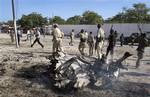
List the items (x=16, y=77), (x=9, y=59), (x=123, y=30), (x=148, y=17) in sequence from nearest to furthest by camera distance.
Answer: (x=16, y=77) → (x=9, y=59) → (x=123, y=30) → (x=148, y=17)

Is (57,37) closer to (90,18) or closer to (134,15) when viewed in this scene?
(134,15)

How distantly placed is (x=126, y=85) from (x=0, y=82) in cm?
435

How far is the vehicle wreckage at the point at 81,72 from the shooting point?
470 inches

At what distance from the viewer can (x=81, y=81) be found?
39.1ft

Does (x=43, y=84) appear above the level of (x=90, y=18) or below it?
above

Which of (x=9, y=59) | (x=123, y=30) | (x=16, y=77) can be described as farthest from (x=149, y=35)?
(x=16, y=77)

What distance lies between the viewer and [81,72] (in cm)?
1235

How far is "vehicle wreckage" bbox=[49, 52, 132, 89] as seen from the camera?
11.9 meters

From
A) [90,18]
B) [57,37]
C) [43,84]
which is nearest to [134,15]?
[90,18]

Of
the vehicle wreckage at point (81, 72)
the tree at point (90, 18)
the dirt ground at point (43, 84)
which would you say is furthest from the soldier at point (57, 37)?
the tree at point (90, 18)

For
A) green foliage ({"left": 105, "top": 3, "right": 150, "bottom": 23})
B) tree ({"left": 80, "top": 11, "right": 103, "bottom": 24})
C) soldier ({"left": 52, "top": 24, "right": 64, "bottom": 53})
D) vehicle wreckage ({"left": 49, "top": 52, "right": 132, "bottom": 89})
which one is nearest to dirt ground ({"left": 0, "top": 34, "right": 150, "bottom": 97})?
vehicle wreckage ({"left": 49, "top": 52, "right": 132, "bottom": 89})

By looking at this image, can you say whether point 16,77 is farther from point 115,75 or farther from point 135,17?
point 135,17

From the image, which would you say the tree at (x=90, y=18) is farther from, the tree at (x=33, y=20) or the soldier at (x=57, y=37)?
the soldier at (x=57, y=37)

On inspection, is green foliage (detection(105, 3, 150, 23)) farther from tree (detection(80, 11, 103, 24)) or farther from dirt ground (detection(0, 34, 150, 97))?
dirt ground (detection(0, 34, 150, 97))
